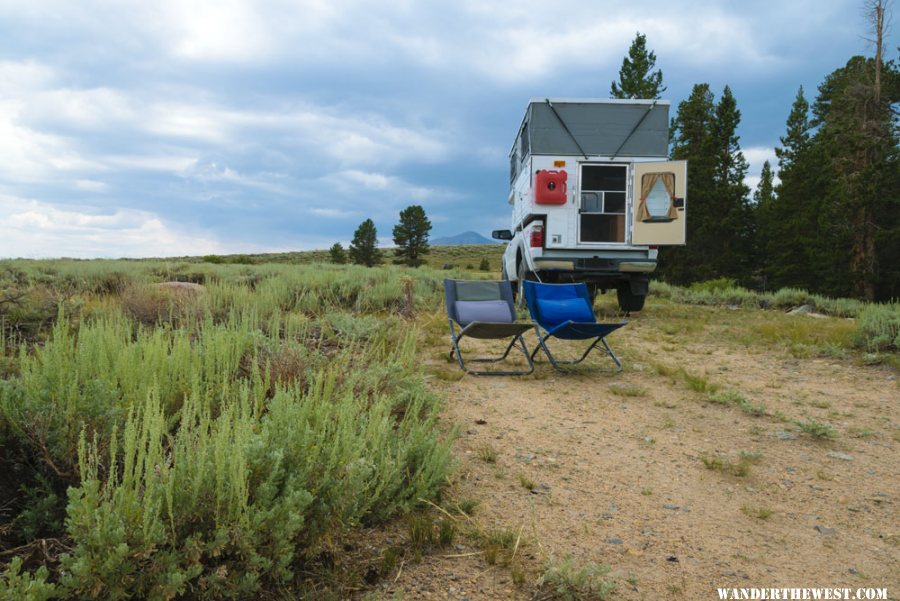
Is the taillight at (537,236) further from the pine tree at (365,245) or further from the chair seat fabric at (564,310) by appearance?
the pine tree at (365,245)

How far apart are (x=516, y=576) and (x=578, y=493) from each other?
2.98ft

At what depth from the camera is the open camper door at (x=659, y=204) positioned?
8.45 m

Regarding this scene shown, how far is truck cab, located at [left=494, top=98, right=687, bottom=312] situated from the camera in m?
8.62

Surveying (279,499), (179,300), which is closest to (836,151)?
(179,300)

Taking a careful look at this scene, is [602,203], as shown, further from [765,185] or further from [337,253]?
[337,253]

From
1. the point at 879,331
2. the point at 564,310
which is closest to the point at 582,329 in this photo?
the point at 564,310

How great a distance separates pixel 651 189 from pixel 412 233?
4508 cm

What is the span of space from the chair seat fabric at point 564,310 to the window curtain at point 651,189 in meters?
2.86

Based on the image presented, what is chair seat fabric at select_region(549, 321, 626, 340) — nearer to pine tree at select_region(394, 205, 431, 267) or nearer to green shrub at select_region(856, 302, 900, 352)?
green shrub at select_region(856, 302, 900, 352)

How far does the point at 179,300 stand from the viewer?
632 cm

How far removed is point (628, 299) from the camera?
10.1 meters

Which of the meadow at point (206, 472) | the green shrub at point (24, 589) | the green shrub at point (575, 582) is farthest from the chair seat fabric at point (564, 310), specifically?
the green shrub at point (24, 589)

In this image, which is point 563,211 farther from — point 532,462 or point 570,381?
point 532,462

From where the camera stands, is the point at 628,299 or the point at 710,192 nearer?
the point at 628,299
